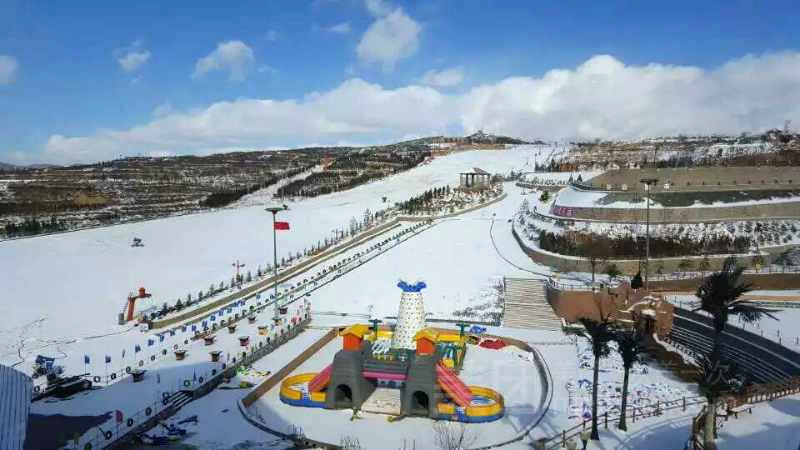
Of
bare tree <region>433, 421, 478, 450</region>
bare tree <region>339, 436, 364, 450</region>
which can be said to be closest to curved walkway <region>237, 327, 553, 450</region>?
bare tree <region>339, 436, 364, 450</region>

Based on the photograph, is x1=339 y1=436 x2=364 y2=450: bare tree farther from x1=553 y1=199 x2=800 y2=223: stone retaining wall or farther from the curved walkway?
x1=553 y1=199 x2=800 y2=223: stone retaining wall

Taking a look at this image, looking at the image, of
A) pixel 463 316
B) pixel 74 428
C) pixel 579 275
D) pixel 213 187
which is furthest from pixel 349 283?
pixel 213 187

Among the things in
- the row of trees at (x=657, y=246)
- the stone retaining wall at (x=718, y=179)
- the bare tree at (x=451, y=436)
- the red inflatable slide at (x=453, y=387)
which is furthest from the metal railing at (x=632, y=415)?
the stone retaining wall at (x=718, y=179)

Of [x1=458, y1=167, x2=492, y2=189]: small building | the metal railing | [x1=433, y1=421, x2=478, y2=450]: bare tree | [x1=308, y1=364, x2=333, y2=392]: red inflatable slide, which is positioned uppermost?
[x1=458, y1=167, x2=492, y2=189]: small building

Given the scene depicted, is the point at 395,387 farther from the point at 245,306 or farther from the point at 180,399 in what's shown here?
the point at 245,306

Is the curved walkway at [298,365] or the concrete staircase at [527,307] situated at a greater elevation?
the concrete staircase at [527,307]

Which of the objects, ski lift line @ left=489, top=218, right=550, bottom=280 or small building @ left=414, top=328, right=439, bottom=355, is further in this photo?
ski lift line @ left=489, top=218, right=550, bottom=280

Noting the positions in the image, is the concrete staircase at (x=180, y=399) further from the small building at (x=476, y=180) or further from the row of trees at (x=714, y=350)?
the small building at (x=476, y=180)
